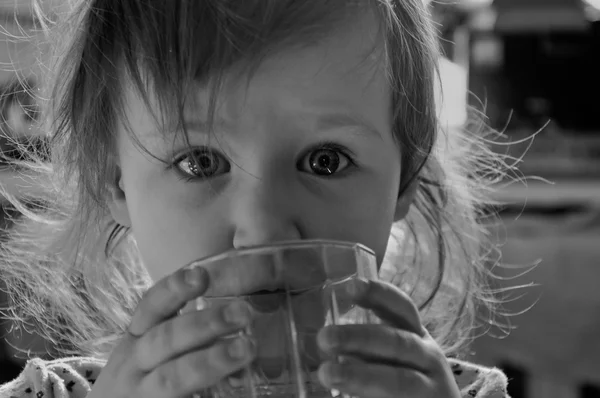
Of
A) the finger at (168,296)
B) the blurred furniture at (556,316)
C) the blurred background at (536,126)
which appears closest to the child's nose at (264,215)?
the finger at (168,296)

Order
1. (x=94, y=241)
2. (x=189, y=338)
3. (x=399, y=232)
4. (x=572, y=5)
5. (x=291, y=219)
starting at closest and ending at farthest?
1. (x=189, y=338)
2. (x=291, y=219)
3. (x=94, y=241)
4. (x=399, y=232)
5. (x=572, y=5)

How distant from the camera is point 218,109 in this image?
0.70m

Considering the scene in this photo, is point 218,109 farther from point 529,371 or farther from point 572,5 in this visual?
point 572,5

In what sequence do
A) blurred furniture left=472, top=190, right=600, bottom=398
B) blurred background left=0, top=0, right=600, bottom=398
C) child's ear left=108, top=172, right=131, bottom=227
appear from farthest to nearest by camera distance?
blurred background left=0, top=0, right=600, bottom=398 → blurred furniture left=472, top=190, right=600, bottom=398 → child's ear left=108, top=172, right=131, bottom=227

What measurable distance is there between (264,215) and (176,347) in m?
0.17

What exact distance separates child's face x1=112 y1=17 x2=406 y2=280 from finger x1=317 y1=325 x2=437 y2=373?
14cm

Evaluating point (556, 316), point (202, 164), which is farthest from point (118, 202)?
point (556, 316)

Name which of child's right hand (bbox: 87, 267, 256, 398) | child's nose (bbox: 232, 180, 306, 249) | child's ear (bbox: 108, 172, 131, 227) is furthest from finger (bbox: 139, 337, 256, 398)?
child's ear (bbox: 108, 172, 131, 227)

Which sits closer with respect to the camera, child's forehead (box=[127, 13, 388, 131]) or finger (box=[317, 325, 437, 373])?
finger (box=[317, 325, 437, 373])

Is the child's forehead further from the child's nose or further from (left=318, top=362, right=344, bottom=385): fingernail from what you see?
(left=318, top=362, right=344, bottom=385): fingernail

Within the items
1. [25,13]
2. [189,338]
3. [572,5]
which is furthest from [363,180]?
[572,5]

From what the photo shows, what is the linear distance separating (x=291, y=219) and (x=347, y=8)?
22cm

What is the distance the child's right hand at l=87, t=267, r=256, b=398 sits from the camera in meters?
0.49

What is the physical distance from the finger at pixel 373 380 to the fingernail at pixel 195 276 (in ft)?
0.29
